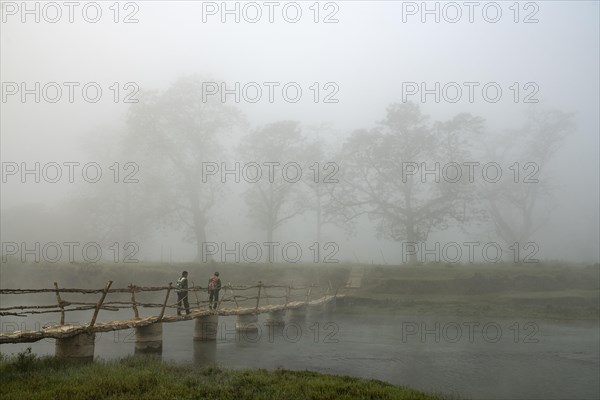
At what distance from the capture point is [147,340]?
16.8 metres

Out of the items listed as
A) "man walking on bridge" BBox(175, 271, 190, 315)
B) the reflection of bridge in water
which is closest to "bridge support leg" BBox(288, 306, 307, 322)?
the reflection of bridge in water

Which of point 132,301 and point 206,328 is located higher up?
point 132,301

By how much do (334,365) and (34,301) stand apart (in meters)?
27.6

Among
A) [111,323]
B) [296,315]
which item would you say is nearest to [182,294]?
[111,323]

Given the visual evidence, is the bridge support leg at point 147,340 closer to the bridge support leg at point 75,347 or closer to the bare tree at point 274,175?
the bridge support leg at point 75,347

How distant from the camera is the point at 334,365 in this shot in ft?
53.7

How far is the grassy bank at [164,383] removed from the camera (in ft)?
31.9

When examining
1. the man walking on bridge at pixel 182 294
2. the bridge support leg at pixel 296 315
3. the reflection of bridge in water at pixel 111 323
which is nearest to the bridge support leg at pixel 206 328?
the reflection of bridge in water at pixel 111 323

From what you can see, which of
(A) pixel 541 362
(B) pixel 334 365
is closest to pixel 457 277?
(A) pixel 541 362

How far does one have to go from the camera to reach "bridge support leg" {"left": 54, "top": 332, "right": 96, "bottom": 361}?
13156 mm

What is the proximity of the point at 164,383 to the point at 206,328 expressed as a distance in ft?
31.9

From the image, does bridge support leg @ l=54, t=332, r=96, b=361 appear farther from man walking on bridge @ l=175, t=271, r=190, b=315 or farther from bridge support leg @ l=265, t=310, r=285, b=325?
bridge support leg @ l=265, t=310, r=285, b=325

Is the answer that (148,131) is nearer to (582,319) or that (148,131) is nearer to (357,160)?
(357,160)

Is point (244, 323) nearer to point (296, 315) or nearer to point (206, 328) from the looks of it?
point (206, 328)
